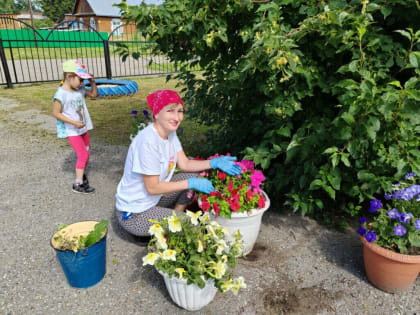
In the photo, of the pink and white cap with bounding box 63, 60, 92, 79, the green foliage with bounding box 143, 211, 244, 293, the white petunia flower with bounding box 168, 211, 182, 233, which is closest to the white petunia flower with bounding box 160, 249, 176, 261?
the green foliage with bounding box 143, 211, 244, 293

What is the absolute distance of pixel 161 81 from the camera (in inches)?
441

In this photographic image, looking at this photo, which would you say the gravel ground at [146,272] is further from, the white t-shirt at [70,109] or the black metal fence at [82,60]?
the black metal fence at [82,60]

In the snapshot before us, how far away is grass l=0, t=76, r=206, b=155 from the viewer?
5.25 meters

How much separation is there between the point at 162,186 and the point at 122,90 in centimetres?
680

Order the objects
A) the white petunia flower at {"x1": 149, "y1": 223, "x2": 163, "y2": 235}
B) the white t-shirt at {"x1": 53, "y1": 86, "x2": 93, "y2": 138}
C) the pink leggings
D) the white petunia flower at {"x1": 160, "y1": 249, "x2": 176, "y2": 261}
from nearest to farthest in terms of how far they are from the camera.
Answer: the white petunia flower at {"x1": 160, "y1": 249, "x2": 176, "y2": 261}, the white petunia flower at {"x1": 149, "y1": 223, "x2": 163, "y2": 235}, the white t-shirt at {"x1": 53, "y1": 86, "x2": 93, "y2": 138}, the pink leggings

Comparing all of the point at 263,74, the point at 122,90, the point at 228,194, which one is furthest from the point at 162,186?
the point at 122,90

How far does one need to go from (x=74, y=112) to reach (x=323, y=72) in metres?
2.53

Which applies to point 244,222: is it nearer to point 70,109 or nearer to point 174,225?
point 174,225

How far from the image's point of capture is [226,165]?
2502 mm

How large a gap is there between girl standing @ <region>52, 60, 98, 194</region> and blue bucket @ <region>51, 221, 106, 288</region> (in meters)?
1.46

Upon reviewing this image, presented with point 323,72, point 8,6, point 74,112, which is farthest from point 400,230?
point 8,6

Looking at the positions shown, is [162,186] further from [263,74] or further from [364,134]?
[364,134]

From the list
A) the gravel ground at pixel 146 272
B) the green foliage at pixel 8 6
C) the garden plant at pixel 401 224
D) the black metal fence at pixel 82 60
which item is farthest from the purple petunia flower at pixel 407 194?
the green foliage at pixel 8 6

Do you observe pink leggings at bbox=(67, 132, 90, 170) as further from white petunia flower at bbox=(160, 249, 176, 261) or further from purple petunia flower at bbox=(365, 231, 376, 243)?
purple petunia flower at bbox=(365, 231, 376, 243)
